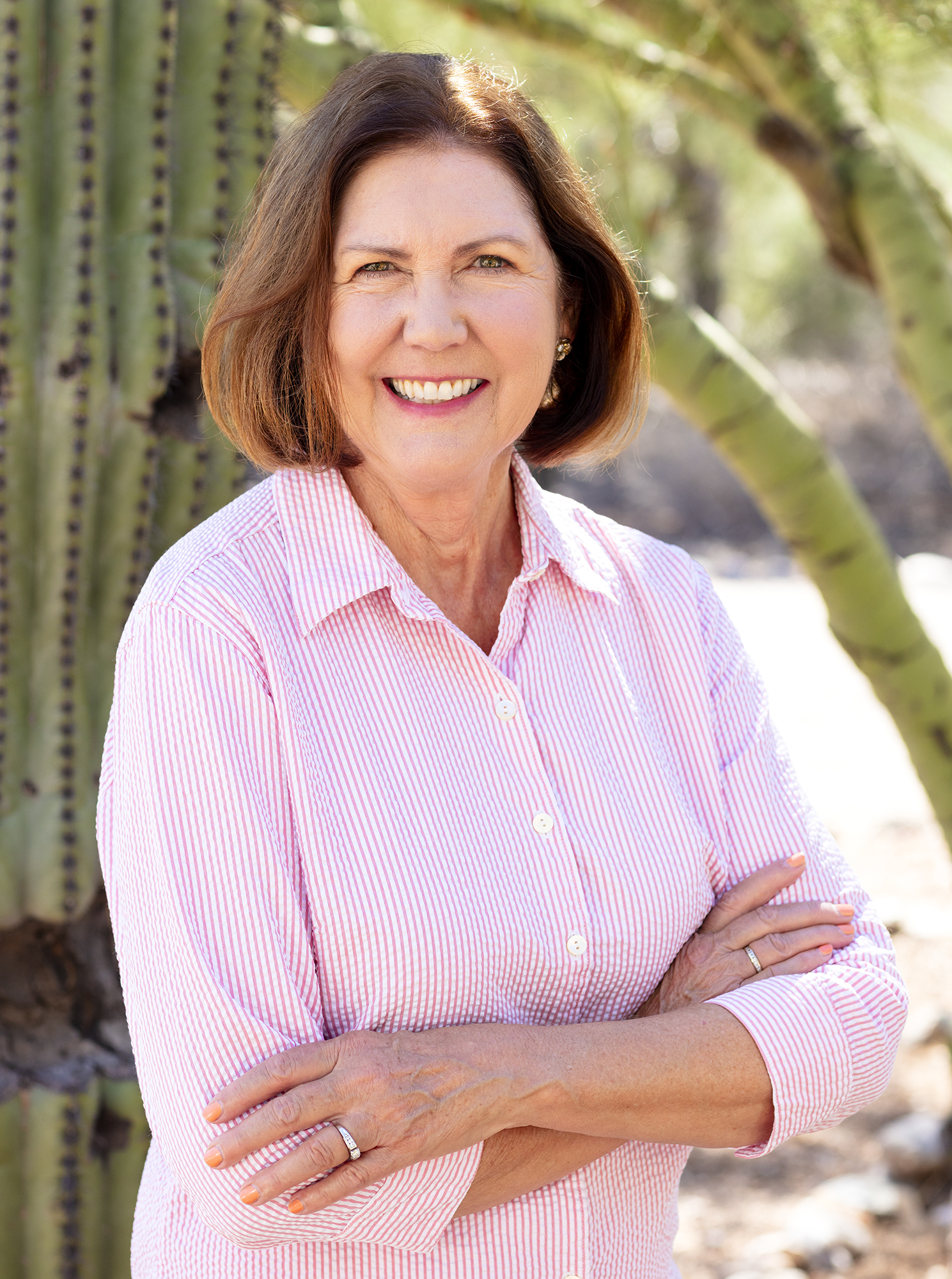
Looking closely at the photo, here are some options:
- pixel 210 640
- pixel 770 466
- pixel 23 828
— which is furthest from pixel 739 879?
pixel 770 466

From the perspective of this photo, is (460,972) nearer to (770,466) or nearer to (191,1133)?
(191,1133)

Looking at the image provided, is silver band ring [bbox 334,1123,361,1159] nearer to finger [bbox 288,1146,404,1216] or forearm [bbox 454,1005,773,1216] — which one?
finger [bbox 288,1146,404,1216]

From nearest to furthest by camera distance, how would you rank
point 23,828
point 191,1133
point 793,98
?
point 191,1133 → point 23,828 → point 793,98

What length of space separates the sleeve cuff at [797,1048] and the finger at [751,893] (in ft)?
0.41

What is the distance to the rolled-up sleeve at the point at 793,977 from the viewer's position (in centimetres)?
171

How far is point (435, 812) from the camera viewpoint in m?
1.66

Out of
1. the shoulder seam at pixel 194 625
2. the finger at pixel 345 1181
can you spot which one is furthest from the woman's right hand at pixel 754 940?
the shoulder seam at pixel 194 625

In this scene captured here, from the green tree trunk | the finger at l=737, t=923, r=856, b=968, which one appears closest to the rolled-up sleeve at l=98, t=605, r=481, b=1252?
the finger at l=737, t=923, r=856, b=968

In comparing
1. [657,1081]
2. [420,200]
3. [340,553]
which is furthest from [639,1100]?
[420,200]

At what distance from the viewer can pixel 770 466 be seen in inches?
140

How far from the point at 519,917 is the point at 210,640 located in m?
0.52

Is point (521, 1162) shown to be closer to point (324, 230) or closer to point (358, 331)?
point (358, 331)

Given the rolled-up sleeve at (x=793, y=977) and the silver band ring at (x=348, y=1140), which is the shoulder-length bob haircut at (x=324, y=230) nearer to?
the rolled-up sleeve at (x=793, y=977)

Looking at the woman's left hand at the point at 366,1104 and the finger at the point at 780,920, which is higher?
the finger at the point at 780,920
